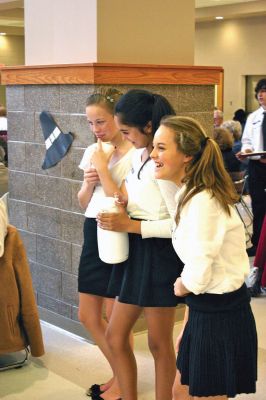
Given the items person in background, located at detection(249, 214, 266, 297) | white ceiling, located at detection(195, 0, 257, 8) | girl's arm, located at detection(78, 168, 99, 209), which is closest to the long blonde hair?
girl's arm, located at detection(78, 168, 99, 209)

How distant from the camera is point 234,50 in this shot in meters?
14.4

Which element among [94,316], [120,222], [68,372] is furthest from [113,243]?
[68,372]

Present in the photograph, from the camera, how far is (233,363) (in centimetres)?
238

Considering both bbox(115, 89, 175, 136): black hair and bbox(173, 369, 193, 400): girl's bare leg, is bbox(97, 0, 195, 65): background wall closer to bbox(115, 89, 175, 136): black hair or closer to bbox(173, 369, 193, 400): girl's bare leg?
bbox(115, 89, 175, 136): black hair

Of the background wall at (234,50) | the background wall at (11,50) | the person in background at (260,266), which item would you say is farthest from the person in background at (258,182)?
the background wall at (11,50)

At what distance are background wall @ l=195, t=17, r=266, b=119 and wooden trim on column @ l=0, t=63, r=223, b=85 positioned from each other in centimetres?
974

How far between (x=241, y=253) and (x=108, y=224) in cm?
66

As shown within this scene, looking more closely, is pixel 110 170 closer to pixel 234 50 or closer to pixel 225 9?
pixel 225 9

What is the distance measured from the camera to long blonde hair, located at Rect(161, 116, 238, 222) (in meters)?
2.34

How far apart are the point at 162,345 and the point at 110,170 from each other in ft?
2.69

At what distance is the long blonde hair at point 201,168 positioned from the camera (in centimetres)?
234

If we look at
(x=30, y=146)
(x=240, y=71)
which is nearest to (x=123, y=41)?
(x=30, y=146)

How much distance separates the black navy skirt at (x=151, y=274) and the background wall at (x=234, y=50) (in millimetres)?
11736

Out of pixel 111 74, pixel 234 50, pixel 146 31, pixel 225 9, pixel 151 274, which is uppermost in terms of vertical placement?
pixel 225 9
